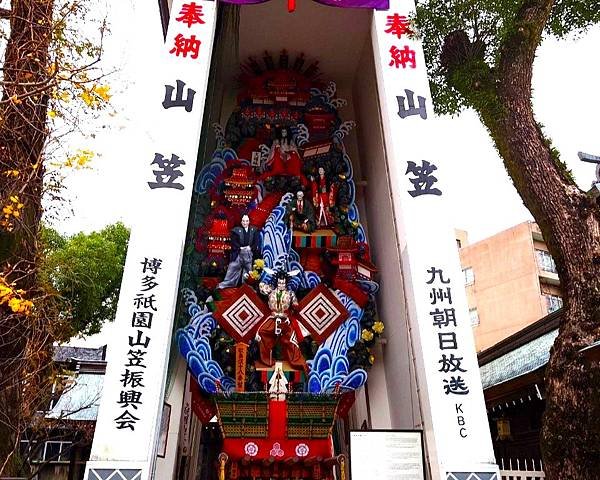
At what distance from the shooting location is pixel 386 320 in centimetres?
736

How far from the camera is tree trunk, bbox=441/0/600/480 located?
4285 millimetres

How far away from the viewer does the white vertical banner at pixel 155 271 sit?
4387mm

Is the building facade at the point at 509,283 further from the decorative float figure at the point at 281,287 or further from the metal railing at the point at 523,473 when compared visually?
the decorative float figure at the point at 281,287

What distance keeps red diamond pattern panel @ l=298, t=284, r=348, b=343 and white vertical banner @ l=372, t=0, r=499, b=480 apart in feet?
5.73

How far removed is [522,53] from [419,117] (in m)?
1.21

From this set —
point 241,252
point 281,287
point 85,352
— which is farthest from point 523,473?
point 85,352

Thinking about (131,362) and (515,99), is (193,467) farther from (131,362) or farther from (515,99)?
(515,99)

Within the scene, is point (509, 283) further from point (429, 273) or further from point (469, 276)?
point (429, 273)

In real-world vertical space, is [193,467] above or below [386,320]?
below

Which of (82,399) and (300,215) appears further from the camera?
(82,399)

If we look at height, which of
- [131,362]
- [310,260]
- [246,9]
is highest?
[246,9]

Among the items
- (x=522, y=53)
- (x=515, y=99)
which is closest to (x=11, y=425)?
(x=515, y=99)

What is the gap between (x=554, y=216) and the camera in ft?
16.6

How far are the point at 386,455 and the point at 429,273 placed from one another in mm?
1598
